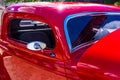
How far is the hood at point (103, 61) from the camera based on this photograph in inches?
84.1

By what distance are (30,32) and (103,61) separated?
5.08ft

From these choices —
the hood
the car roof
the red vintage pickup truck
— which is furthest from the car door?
the hood

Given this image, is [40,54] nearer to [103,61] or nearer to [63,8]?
[63,8]

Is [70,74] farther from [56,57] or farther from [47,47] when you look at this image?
[47,47]

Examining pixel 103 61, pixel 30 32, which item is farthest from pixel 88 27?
pixel 103 61

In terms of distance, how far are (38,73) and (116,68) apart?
1.02 meters

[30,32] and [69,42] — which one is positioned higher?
[69,42]

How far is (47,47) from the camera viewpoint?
306cm

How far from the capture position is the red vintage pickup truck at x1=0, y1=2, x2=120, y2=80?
90.5 inches

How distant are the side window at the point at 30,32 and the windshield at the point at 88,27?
0.22m

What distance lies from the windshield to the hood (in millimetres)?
435

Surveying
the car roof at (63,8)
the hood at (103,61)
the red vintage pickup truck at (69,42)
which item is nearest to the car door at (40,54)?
the red vintage pickup truck at (69,42)

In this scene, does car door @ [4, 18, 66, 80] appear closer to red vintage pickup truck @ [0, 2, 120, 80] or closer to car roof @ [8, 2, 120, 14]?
red vintage pickup truck @ [0, 2, 120, 80]

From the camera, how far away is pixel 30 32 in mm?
3637
